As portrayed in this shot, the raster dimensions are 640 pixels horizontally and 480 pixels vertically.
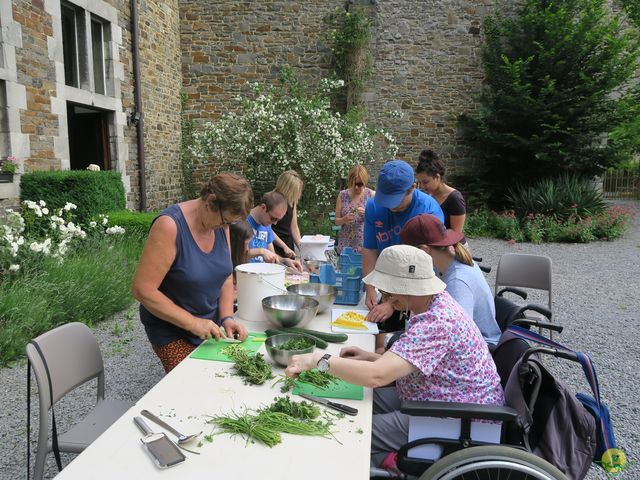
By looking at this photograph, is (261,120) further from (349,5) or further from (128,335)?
(128,335)

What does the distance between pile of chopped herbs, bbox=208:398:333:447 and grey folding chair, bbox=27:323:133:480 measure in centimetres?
89

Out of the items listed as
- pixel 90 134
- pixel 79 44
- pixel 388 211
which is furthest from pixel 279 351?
pixel 90 134

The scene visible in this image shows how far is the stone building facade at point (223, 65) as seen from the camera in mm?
9250

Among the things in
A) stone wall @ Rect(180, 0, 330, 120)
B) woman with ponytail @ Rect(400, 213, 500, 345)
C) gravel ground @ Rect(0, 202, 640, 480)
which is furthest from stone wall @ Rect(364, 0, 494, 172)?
woman with ponytail @ Rect(400, 213, 500, 345)

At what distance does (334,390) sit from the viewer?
2002 millimetres

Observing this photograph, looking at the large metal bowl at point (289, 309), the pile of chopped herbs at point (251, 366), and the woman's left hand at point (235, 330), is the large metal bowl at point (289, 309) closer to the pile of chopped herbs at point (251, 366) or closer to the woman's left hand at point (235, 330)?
the woman's left hand at point (235, 330)

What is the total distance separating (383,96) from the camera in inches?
522

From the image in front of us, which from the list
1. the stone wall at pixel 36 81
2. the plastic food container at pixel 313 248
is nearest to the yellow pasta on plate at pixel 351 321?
the plastic food container at pixel 313 248

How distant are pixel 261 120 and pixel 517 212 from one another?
6.94 metres

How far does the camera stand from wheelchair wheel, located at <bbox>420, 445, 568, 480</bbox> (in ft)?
5.80

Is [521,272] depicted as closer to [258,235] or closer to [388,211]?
[388,211]

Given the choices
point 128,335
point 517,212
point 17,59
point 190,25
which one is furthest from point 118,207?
point 517,212

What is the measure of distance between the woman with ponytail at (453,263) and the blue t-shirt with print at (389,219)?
0.72m

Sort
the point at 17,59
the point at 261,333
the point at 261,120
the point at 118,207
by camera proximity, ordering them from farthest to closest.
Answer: the point at 261,120
the point at 118,207
the point at 17,59
the point at 261,333
